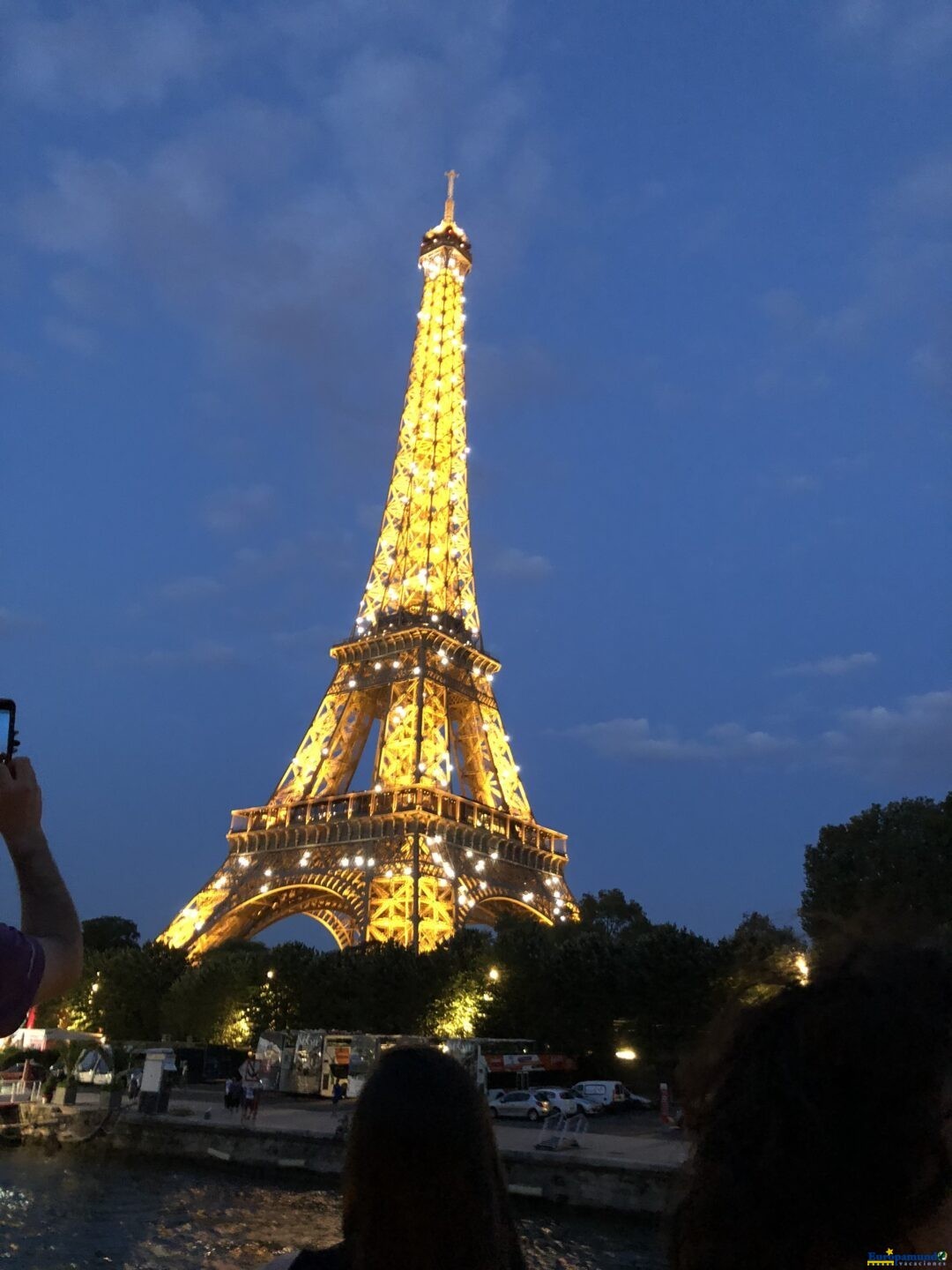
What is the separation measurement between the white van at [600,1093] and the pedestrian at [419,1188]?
26753 mm

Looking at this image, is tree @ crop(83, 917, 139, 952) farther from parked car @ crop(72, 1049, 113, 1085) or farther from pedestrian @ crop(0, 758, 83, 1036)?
pedestrian @ crop(0, 758, 83, 1036)

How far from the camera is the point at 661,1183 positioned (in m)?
15.7

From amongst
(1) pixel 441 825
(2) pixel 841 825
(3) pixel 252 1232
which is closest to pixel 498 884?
(1) pixel 441 825

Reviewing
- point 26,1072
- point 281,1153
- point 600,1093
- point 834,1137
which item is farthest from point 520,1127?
point 834,1137

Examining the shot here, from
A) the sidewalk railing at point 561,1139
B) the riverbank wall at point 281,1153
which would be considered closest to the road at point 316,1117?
the sidewalk railing at point 561,1139

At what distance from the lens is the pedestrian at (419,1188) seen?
6.97 ft

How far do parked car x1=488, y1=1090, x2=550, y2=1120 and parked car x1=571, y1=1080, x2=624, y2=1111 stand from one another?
9.04 ft

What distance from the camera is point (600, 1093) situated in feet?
88.2

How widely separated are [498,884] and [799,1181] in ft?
138

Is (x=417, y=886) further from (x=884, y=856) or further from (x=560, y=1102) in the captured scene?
(x=884, y=856)

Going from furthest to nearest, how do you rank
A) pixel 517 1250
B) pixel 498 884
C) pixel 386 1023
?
pixel 498 884, pixel 386 1023, pixel 517 1250

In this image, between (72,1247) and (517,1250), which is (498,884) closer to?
(72,1247)

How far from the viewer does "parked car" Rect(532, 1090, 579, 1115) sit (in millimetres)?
23719

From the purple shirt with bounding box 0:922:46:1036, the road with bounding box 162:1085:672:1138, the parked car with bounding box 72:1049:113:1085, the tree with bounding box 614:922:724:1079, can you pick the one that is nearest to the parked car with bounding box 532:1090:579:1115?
the road with bounding box 162:1085:672:1138
